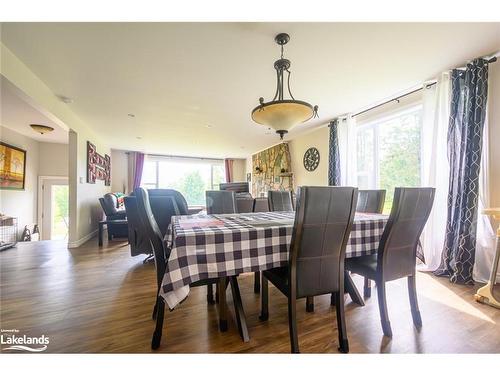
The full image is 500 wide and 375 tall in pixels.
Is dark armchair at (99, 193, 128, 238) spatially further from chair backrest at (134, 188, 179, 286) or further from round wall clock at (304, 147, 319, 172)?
round wall clock at (304, 147, 319, 172)

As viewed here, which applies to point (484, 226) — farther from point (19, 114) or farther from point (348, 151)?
point (19, 114)

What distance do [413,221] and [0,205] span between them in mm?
6562

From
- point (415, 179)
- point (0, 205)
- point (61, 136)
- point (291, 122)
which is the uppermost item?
point (61, 136)

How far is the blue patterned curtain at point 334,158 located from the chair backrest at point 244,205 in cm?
184

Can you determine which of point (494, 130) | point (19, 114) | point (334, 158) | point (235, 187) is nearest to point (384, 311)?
point (494, 130)

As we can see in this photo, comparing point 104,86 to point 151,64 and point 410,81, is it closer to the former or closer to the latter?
point 151,64

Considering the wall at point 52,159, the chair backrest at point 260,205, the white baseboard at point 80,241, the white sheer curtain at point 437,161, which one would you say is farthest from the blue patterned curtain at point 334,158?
the wall at point 52,159

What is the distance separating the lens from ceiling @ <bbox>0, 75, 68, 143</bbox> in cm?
255

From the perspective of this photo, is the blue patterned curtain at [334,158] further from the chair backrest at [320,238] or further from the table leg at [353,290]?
the chair backrest at [320,238]

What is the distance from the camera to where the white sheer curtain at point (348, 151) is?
12.8ft

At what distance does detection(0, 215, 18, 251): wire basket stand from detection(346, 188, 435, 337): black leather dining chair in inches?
207

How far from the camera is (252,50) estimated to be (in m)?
2.05

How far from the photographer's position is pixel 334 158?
416 cm
